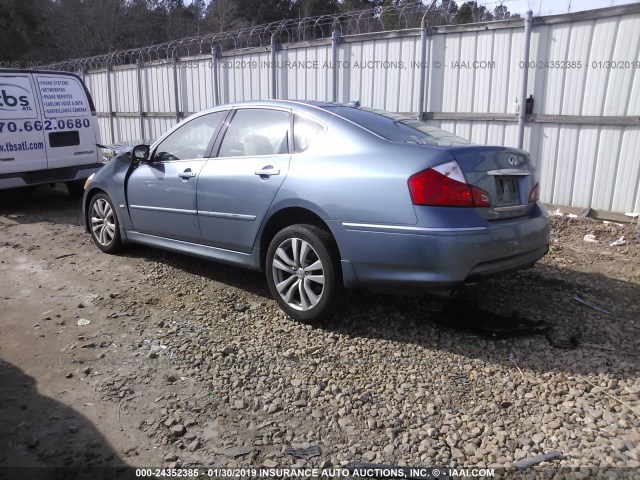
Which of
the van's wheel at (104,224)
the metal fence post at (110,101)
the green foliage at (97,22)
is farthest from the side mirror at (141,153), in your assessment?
the green foliage at (97,22)

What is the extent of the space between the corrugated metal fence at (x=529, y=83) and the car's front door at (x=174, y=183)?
15.6 ft

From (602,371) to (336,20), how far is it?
782 cm

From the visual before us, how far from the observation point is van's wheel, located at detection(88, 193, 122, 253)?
582 centimetres

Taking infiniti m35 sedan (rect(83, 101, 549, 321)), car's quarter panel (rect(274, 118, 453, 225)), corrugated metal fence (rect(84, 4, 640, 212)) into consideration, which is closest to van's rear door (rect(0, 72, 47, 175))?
infiniti m35 sedan (rect(83, 101, 549, 321))

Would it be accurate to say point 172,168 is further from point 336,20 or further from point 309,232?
point 336,20

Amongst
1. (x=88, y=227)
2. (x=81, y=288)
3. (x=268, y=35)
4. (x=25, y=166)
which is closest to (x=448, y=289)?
(x=81, y=288)

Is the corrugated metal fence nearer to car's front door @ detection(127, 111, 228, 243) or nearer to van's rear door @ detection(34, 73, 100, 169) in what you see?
van's rear door @ detection(34, 73, 100, 169)

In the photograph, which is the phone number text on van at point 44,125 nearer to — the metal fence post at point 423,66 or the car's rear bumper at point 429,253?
the metal fence post at point 423,66

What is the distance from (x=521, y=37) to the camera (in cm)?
757

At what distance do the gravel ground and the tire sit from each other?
0.59ft

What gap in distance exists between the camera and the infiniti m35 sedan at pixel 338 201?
3434 millimetres

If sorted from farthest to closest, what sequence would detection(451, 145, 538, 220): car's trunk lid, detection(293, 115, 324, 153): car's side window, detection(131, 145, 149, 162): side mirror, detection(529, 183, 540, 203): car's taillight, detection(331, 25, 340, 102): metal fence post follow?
detection(331, 25, 340, 102): metal fence post → detection(131, 145, 149, 162): side mirror → detection(293, 115, 324, 153): car's side window → detection(529, 183, 540, 203): car's taillight → detection(451, 145, 538, 220): car's trunk lid

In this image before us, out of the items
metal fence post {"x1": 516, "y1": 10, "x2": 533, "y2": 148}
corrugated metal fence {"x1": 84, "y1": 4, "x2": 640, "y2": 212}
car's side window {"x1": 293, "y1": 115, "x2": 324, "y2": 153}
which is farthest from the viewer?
metal fence post {"x1": 516, "y1": 10, "x2": 533, "y2": 148}

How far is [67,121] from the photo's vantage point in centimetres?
838
